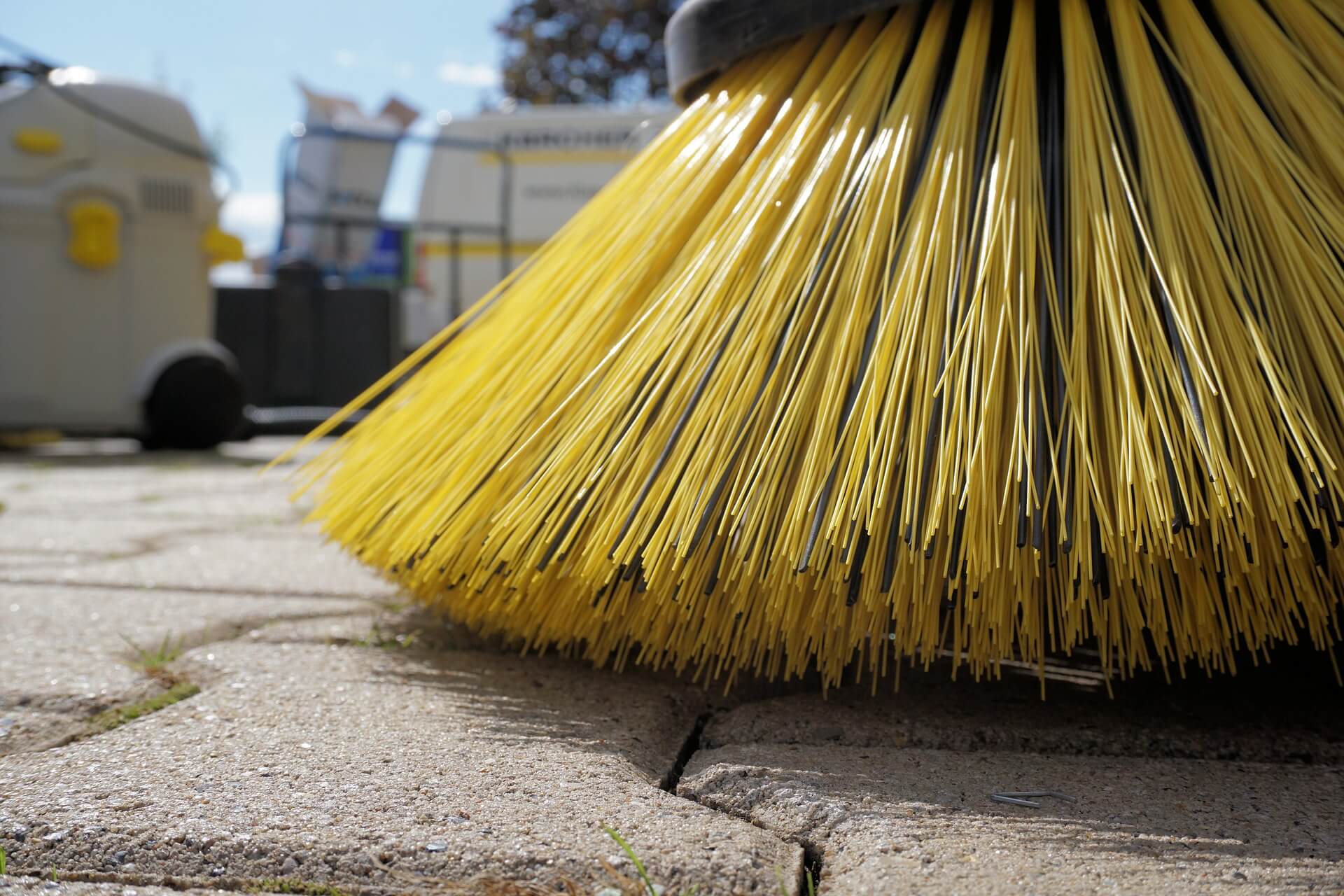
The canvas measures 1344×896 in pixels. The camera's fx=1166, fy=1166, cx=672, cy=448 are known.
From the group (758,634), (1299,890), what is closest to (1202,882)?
(1299,890)

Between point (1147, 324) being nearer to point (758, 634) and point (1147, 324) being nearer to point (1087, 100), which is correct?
point (1087, 100)

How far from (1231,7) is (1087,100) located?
5.4 inches

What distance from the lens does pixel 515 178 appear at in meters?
6.75

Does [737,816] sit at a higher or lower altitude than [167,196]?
lower

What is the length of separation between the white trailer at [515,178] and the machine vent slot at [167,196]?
120 inches

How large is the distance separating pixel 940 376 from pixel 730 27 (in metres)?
0.40

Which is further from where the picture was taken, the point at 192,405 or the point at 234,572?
the point at 192,405

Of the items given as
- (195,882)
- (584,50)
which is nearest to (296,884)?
(195,882)

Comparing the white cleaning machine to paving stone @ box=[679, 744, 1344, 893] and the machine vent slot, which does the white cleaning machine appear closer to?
the machine vent slot

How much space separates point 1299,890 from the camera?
0.49 meters

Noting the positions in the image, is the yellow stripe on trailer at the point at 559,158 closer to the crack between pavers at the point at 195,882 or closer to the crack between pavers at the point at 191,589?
the crack between pavers at the point at 191,589

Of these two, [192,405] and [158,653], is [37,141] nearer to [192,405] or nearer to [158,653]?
[192,405]

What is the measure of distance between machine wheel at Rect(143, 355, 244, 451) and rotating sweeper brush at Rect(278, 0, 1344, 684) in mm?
2814

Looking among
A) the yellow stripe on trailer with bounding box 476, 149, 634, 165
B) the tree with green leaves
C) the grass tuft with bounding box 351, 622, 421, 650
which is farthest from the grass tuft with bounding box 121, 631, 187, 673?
the tree with green leaves
